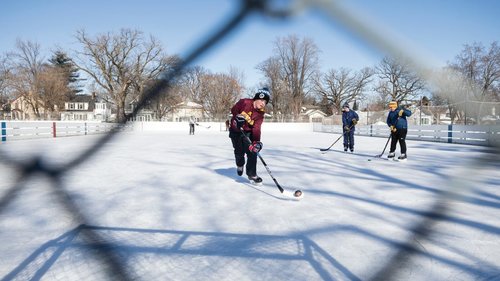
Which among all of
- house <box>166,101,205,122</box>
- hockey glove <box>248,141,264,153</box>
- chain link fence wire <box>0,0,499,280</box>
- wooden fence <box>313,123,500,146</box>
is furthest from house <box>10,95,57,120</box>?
wooden fence <box>313,123,500,146</box>

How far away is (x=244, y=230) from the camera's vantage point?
2.80 meters

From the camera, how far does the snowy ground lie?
1.71 m

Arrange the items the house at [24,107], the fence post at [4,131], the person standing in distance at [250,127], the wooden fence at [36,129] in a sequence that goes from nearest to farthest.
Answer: the person standing in distance at [250,127] < the house at [24,107] < the fence post at [4,131] < the wooden fence at [36,129]

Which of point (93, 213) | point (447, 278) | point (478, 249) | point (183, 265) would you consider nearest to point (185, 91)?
point (183, 265)

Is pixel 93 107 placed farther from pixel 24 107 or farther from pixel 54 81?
pixel 24 107

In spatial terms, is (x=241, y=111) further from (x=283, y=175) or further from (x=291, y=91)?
(x=291, y=91)

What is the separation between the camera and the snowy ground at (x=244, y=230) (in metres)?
1.71

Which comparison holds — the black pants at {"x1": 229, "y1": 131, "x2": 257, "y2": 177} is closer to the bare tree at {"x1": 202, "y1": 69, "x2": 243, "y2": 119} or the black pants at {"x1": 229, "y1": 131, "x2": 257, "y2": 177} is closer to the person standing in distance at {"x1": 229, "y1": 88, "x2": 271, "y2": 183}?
the person standing in distance at {"x1": 229, "y1": 88, "x2": 271, "y2": 183}

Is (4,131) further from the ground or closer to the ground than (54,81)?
closer to the ground

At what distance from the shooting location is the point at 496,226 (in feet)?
9.61

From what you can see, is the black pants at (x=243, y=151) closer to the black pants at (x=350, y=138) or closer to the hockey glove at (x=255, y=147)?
the hockey glove at (x=255, y=147)

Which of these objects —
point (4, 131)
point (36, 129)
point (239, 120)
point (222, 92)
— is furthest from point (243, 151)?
point (36, 129)

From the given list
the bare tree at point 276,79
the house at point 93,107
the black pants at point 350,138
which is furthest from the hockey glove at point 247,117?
the black pants at point 350,138

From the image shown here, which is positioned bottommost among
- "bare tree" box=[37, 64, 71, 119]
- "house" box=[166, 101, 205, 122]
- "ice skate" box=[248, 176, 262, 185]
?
"ice skate" box=[248, 176, 262, 185]
